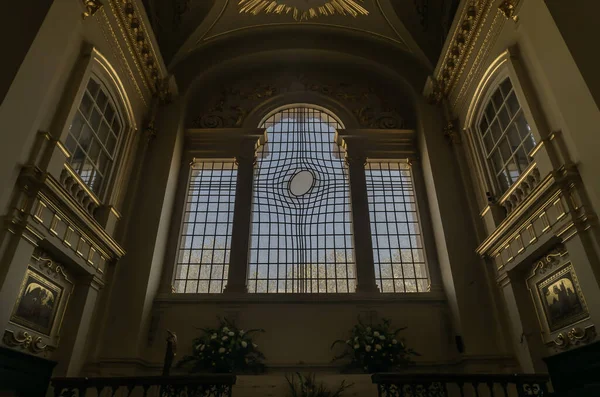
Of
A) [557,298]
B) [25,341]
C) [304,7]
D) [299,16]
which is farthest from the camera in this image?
[299,16]

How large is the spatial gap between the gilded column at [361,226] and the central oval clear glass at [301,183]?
102 cm

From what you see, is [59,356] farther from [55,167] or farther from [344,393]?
[344,393]

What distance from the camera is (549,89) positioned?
6.10 metres

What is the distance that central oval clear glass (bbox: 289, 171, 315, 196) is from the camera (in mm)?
10367

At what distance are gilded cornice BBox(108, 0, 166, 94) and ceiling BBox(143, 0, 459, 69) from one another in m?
1.17

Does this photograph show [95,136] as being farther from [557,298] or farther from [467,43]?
[557,298]

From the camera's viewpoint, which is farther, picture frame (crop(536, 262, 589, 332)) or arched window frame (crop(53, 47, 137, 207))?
arched window frame (crop(53, 47, 137, 207))

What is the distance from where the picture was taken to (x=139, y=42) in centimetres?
890

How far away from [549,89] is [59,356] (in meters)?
8.51

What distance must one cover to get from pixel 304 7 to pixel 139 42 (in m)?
4.66

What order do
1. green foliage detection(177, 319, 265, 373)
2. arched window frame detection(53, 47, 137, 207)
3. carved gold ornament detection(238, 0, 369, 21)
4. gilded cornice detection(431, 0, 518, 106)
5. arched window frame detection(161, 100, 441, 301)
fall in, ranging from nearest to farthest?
1. arched window frame detection(53, 47, 137, 207)
2. green foliage detection(177, 319, 265, 373)
3. gilded cornice detection(431, 0, 518, 106)
4. arched window frame detection(161, 100, 441, 301)
5. carved gold ornament detection(238, 0, 369, 21)

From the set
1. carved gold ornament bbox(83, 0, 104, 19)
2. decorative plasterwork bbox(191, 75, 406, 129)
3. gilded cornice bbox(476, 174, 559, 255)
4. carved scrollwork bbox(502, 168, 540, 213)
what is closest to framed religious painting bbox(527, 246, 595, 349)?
gilded cornice bbox(476, 174, 559, 255)

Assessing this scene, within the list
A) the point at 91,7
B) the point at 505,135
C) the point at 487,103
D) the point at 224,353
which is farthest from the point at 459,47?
the point at 224,353

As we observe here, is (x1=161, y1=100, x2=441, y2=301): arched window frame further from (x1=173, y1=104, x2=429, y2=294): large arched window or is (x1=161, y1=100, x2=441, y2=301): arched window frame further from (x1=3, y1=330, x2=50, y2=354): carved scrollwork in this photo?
(x1=3, y1=330, x2=50, y2=354): carved scrollwork
